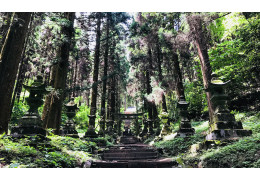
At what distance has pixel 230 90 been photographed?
9.83m

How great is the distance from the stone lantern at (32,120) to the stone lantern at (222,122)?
4.97 m

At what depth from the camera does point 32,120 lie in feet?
14.9

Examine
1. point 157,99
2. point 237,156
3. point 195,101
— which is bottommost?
point 237,156

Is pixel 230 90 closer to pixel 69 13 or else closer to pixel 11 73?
pixel 69 13

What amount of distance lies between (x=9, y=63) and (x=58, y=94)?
277 cm

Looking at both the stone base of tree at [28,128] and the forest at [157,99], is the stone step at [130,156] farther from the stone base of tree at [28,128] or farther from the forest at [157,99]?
the stone base of tree at [28,128]

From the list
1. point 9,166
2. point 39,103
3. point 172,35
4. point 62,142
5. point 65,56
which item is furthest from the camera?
point 172,35

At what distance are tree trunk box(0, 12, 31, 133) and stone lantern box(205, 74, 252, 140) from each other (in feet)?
18.7

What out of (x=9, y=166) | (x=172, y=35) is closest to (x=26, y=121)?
(x=9, y=166)

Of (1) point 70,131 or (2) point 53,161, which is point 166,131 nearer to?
(1) point 70,131

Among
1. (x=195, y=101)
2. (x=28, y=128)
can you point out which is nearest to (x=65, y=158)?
(x=28, y=128)

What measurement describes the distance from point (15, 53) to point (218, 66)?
31.9ft

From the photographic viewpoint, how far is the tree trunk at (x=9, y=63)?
13.8ft

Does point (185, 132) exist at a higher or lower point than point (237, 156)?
higher
